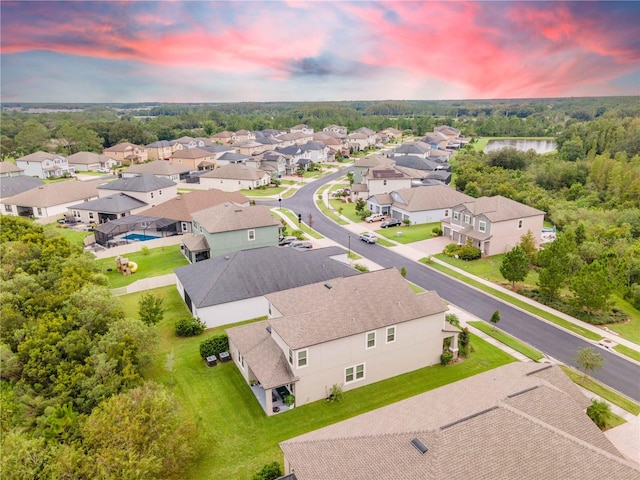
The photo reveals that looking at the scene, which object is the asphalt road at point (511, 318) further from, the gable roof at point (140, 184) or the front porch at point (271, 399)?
the gable roof at point (140, 184)

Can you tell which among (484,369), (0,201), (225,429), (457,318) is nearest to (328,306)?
(225,429)

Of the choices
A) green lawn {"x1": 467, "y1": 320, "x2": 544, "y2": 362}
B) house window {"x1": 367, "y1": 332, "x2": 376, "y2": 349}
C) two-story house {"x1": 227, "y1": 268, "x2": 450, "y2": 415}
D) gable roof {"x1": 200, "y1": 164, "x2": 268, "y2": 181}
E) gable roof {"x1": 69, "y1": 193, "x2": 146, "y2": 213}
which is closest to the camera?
two-story house {"x1": 227, "y1": 268, "x2": 450, "y2": 415}

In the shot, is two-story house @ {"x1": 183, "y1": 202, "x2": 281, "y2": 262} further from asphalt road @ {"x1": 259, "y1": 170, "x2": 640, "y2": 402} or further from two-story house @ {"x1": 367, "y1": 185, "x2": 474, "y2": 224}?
two-story house @ {"x1": 367, "y1": 185, "x2": 474, "y2": 224}

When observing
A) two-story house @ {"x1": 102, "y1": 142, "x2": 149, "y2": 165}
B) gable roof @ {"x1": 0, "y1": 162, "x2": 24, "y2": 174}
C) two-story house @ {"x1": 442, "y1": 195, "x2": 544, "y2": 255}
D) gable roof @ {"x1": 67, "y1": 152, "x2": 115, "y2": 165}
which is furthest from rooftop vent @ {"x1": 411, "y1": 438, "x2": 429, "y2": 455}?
two-story house @ {"x1": 102, "y1": 142, "x2": 149, "y2": 165}

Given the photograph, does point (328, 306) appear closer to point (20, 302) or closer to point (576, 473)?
point (576, 473)

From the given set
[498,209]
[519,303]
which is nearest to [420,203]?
[498,209]

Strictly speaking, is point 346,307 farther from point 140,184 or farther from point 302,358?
point 140,184

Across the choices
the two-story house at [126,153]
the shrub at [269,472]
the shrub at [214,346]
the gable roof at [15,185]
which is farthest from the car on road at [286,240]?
the two-story house at [126,153]
